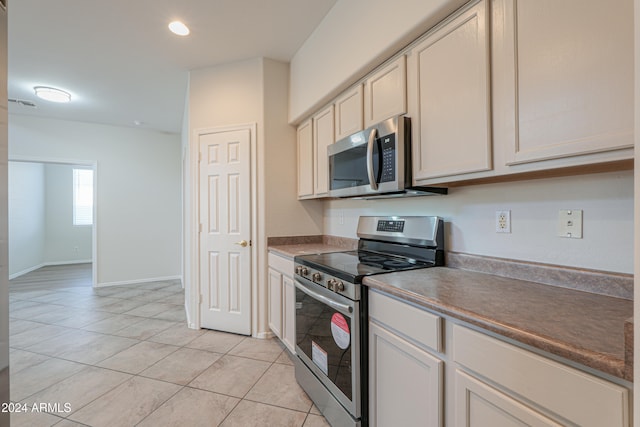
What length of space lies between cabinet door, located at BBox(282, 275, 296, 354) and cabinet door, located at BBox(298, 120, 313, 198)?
0.86m

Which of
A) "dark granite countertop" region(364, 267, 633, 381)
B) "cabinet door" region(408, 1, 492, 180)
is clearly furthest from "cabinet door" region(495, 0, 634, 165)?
"dark granite countertop" region(364, 267, 633, 381)

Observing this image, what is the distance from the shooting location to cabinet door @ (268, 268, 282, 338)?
254 cm

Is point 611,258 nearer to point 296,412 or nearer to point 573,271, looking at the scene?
point 573,271

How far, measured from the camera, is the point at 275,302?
8.68 ft

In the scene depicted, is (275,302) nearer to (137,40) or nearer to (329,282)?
(329,282)

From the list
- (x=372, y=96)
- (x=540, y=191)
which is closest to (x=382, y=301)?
(x=540, y=191)

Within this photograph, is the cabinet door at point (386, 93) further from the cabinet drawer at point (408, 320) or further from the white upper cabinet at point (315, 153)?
the cabinet drawer at point (408, 320)

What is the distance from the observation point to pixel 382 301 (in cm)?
134

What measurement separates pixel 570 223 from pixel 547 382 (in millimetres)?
754

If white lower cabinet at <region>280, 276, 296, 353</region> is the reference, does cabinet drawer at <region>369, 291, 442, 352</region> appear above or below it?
above

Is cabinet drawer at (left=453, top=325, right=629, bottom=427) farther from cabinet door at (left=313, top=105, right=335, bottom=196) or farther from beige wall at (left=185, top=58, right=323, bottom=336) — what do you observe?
beige wall at (left=185, top=58, right=323, bottom=336)

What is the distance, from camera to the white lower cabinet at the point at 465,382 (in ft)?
2.28

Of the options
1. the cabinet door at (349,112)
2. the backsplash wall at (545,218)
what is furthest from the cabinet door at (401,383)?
the cabinet door at (349,112)

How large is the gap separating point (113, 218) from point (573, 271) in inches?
232
